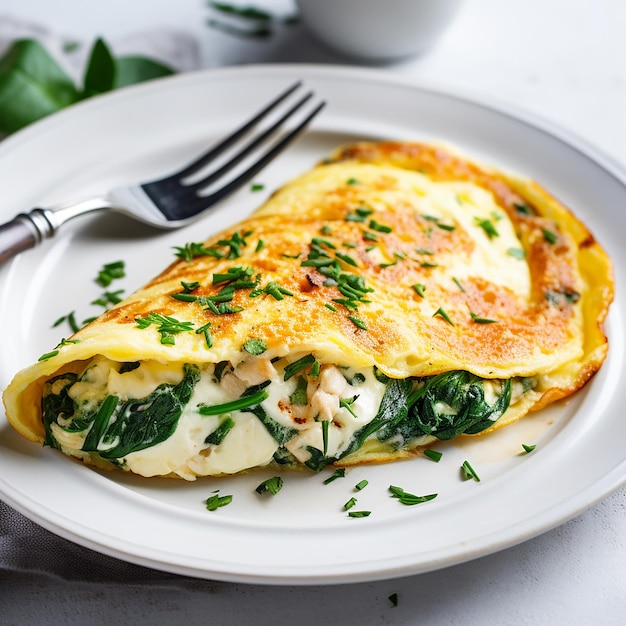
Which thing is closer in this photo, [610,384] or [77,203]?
[610,384]

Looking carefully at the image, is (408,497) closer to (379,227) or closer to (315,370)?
(315,370)

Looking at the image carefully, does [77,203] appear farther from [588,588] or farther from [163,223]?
[588,588]

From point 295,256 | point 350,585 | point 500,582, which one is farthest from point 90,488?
point 500,582

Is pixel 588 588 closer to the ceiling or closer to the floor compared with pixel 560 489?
closer to the floor

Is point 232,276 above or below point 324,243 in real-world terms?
below

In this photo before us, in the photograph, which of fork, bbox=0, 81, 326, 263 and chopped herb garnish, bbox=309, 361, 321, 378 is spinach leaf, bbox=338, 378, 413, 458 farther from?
fork, bbox=0, 81, 326, 263

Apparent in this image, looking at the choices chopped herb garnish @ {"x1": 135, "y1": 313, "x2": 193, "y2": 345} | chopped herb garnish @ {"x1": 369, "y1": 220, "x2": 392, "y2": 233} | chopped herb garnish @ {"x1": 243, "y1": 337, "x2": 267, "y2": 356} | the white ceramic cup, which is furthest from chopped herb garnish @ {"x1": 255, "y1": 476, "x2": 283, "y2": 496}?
the white ceramic cup

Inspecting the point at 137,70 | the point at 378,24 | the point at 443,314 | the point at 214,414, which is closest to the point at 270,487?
the point at 214,414
